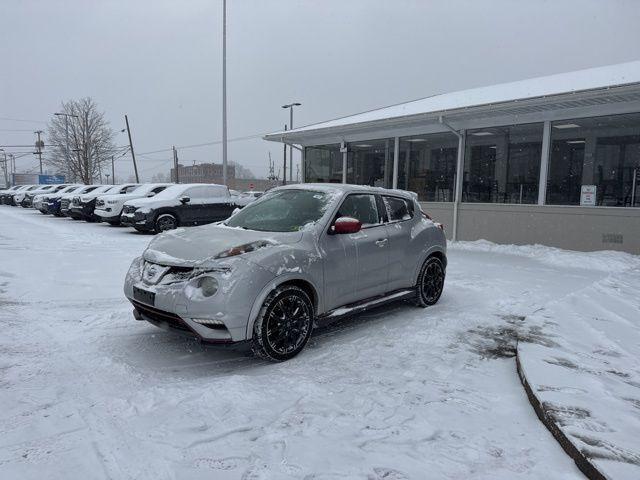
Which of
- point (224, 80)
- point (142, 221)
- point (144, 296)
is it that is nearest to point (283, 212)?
point (144, 296)

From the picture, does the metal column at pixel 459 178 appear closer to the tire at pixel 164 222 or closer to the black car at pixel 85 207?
the tire at pixel 164 222

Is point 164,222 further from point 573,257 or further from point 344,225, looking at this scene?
point 573,257

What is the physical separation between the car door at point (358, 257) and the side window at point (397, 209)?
221 millimetres

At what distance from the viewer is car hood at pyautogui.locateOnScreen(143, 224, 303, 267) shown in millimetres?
4086

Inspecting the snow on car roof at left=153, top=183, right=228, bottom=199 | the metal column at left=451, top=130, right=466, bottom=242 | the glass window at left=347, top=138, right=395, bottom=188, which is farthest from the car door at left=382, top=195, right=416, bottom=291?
the snow on car roof at left=153, top=183, right=228, bottom=199

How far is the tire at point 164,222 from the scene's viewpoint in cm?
1430

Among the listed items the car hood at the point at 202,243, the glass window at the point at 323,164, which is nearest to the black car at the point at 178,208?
the glass window at the point at 323,164

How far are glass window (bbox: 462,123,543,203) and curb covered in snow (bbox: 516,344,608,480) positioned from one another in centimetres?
993

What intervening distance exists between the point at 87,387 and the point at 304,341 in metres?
1.84

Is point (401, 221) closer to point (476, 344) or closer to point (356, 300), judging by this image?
point (356, 300)

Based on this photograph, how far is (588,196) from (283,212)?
941 centimetres

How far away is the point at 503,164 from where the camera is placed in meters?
13.0

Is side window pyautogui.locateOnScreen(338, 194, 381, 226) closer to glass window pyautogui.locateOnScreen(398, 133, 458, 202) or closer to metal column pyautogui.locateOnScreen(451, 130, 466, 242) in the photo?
metal column pyautogui.locateOnScreen(451, 130, 466, 242)

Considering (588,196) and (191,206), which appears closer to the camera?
(588,196)
